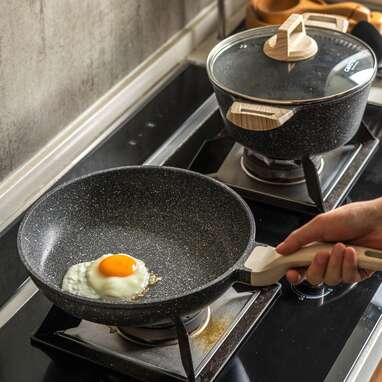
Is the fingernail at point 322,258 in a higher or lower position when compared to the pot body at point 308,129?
lower

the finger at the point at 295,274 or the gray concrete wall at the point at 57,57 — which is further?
the gray concrete wall at the point at 57,57

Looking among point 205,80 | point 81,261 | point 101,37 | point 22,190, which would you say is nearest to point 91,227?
point 81,261

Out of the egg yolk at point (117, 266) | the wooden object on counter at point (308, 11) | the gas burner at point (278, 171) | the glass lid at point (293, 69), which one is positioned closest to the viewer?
the egg yolk at point (117, 266)

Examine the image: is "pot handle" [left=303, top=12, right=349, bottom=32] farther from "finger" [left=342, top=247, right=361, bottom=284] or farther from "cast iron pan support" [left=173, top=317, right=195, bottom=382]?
"cast iron pan support" [left=173, top=317, right=195, bottom=382]

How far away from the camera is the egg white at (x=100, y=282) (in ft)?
3.52

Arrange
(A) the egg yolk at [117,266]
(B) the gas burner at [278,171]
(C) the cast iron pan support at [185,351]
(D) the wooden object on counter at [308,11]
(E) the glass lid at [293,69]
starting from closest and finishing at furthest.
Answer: (C) the cast iron pan support at [185,351] < (A) the egg yolk at [117,266] < (E) the glass lid at [293,69] < (B) the gas burner at [278,171] < (D) the wooden object on counter at [308,11]

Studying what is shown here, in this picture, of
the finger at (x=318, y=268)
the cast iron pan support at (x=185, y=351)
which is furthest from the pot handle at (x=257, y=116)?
the cast iron pan support at (x=185, y=351)

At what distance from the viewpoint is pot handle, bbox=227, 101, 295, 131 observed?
1.15 metres

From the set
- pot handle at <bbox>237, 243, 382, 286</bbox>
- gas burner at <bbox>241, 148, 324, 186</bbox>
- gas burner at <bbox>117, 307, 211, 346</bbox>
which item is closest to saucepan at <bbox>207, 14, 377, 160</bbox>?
gas burner at <bbox>241, 148, 324, 186</bbox>

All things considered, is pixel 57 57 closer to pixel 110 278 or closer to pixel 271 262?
pixel 110 278

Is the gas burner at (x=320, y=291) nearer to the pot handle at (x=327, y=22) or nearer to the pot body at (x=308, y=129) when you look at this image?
the pot body at (x=308, y=129)

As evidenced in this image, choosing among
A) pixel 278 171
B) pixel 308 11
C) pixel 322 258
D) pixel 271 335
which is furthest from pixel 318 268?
pixel 308 11

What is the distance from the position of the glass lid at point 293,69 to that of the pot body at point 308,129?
14 mm

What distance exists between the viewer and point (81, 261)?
1.17 meters
